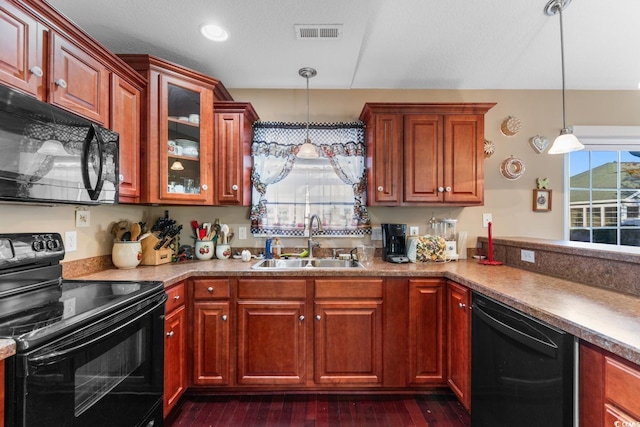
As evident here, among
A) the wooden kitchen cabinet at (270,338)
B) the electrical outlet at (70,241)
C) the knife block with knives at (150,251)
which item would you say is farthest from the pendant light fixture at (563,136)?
the electrical outlet at (70,241)

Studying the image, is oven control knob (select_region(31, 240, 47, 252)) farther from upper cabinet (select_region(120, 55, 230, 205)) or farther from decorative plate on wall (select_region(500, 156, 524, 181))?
decorative plate on wall (select_region(500, 156, 524, 181))

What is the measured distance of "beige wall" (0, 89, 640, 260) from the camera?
266 centimetres

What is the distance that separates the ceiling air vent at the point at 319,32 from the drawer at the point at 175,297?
68.4 inches

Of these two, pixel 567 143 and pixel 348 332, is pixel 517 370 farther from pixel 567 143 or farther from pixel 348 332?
pixel 567 143

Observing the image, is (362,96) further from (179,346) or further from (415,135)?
(179,346)

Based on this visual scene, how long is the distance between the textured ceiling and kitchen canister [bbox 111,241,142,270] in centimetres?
133

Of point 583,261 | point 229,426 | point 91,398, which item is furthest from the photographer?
point 229,426

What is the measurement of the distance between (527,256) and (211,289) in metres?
2.16

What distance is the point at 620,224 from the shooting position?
8.98 feet

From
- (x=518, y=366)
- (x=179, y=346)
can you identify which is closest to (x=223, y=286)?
(x=179, y=346)

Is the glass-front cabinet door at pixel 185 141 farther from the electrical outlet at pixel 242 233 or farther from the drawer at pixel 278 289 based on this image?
the drawer at pixel 278 289

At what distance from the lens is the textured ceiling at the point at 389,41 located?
1.66 m

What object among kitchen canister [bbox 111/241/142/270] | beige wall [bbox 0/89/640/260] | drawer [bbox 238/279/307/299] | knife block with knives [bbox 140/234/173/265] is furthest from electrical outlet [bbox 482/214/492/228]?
kitchen canister [bbox 111/241/142/270]

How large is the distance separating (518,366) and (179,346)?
5.95 ft
